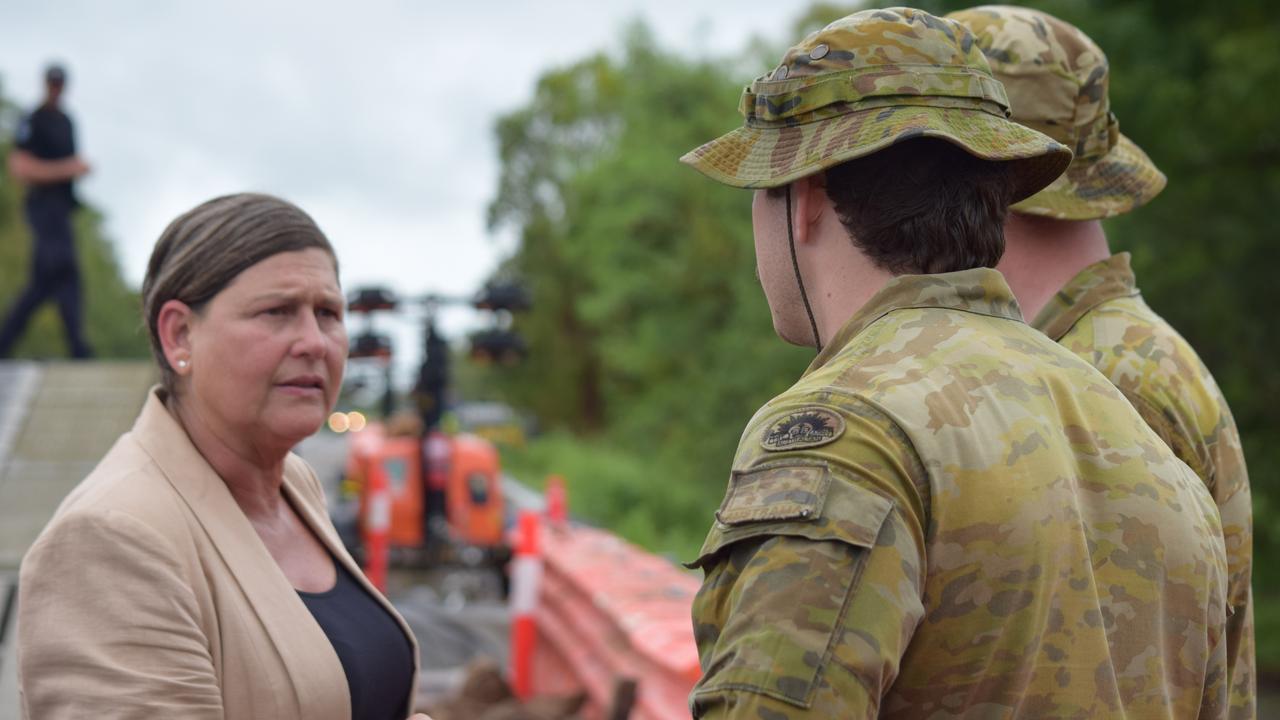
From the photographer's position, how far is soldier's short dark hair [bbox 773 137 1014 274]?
6.37 feet

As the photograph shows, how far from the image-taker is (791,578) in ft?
5.43

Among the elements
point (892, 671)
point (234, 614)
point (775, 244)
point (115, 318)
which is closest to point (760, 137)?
point (775, 244)

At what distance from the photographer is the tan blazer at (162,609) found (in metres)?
2.34

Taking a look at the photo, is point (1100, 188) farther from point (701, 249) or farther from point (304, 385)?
point (701, 249)

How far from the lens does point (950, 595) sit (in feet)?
5.74

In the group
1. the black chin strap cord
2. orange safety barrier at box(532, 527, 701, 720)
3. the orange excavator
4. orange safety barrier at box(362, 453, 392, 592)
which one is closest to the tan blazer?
the black chin strap cord

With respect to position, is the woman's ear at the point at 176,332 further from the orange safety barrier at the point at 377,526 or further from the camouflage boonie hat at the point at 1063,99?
the orange safety barrier at the point at 377,526

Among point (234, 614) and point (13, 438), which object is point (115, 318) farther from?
point (234, 614)

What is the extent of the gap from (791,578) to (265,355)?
1618 millimetres

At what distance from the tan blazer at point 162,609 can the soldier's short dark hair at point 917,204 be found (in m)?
1.38

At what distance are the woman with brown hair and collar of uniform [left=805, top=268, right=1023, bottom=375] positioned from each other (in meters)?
1.26

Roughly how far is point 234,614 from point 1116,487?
1.60m

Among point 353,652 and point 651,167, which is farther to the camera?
point 651,167

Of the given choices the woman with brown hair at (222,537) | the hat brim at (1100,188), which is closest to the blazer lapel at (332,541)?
the woman with brown hair at (222,537)
